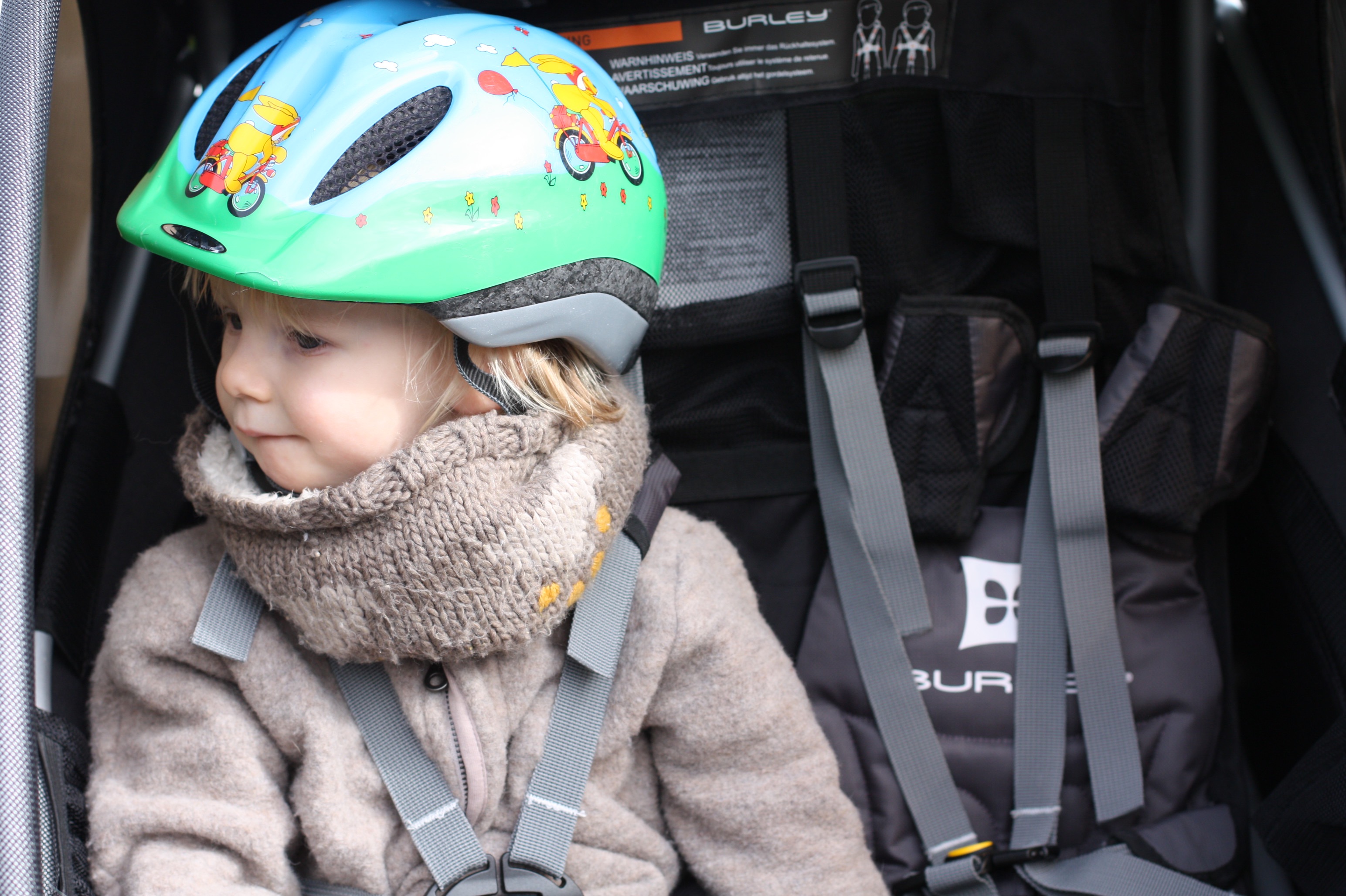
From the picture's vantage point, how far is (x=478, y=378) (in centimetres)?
108

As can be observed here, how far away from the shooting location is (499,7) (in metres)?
1.37

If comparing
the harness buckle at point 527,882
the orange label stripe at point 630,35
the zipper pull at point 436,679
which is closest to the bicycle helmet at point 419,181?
the orange label stripe at point 630,35

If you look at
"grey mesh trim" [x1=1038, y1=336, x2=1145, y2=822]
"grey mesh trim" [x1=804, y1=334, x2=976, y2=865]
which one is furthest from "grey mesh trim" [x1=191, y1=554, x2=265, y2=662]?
"grey mesh trim" [x1=1038, y1=336, x2=1145, y2=822]

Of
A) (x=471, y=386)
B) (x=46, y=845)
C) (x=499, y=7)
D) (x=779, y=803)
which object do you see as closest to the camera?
(x=46, y=845)

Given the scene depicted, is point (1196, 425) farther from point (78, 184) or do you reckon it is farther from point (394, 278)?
point (78, 184)

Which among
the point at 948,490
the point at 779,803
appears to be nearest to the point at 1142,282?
the point at 948,490

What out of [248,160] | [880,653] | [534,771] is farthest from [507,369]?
[880,653]

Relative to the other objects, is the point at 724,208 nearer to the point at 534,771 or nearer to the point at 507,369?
the point at 507,369

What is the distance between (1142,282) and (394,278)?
0.97m

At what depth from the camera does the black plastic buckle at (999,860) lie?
54.1 inches

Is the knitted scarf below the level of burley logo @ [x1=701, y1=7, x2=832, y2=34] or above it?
below

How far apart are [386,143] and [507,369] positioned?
24 cm

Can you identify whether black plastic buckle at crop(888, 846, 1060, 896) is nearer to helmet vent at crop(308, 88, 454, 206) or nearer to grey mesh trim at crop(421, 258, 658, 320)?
grey mesh trim at crop(421, 258, 658, 320)

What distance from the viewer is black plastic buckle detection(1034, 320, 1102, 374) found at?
1387mm
